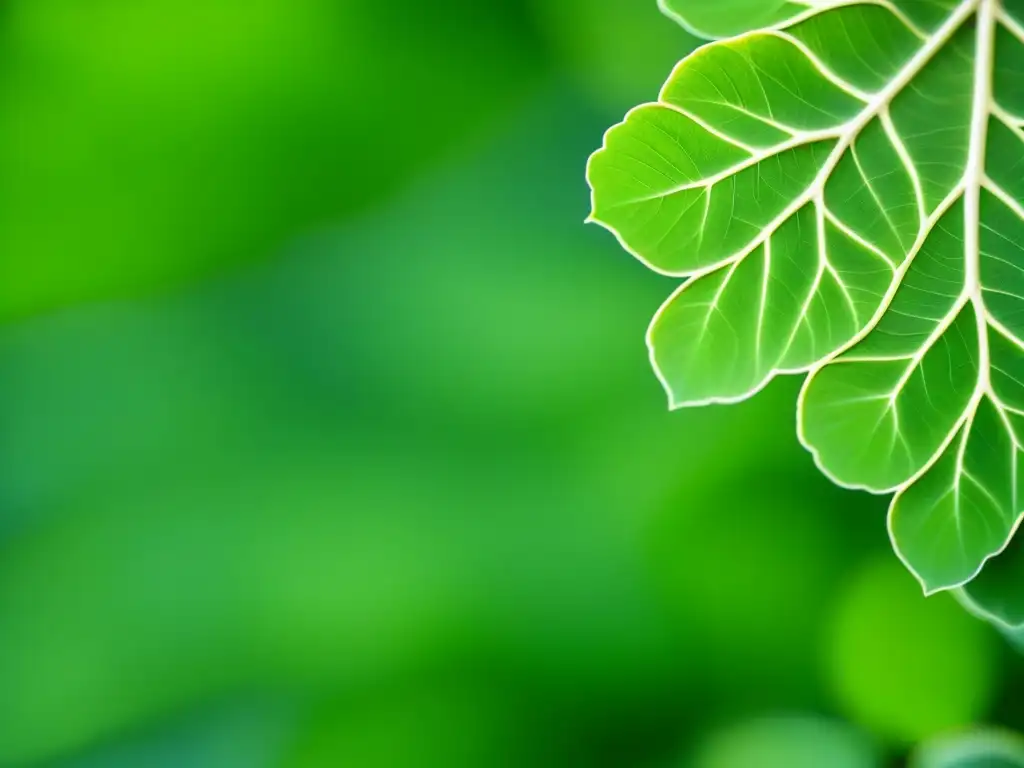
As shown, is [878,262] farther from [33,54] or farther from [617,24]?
[33,54]

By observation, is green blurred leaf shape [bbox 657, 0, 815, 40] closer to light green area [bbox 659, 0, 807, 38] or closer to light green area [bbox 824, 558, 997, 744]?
light green area [bbox 659, 0, 807, 38]

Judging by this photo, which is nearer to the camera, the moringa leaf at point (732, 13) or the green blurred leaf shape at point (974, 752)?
the moringa leaf at point (732, 13)

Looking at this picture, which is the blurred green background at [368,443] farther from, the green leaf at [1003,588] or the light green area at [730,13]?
the light green area at [730,13]

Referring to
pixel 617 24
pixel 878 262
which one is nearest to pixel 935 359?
pixel 878 262

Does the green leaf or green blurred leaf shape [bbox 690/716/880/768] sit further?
green blurred leaf shape [bbox 690/716/880/768]

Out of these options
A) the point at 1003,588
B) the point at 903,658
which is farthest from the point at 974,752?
the point at 1003,588

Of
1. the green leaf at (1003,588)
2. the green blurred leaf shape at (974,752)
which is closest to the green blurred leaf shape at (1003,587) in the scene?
the green leaf at (1003,588)

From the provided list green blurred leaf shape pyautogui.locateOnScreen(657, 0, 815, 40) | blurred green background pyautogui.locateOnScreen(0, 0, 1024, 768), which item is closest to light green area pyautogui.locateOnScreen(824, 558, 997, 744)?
blurred green background pyautogui.locateOnScreen(0, 0, 1024, 768)
